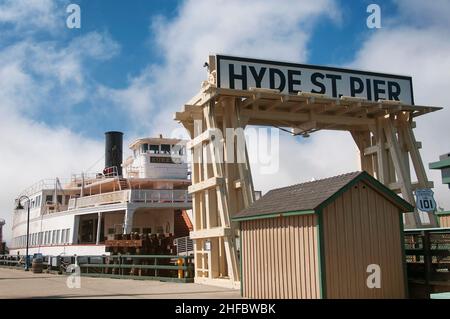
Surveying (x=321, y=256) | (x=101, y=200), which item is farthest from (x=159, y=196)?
(x=321, y=256)

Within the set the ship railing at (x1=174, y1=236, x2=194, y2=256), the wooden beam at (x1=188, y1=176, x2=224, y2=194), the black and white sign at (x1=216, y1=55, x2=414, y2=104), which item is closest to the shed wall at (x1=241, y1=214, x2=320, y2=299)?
the wooden beam at (x1=188, y1=176, x2=224, y2=194)

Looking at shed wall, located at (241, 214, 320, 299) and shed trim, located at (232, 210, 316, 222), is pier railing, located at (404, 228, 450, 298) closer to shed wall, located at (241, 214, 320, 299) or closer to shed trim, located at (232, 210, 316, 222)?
shed wall, located at (241, 214, 320, 299)

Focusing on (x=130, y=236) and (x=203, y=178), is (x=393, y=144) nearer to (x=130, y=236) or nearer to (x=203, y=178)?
(x=203, y=178)

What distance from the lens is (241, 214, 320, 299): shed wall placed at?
391 inches

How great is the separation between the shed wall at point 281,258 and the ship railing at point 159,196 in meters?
16.9

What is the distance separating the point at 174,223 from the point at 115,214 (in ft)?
14.8

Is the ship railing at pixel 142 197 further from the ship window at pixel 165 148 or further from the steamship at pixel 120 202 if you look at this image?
the ship window at pixel 165 148

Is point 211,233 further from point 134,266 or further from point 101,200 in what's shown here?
point 101,200

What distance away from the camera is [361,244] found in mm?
10125

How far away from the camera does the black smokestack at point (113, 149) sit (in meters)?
37.8

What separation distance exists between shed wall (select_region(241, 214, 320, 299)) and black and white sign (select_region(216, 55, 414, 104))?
5.43 m

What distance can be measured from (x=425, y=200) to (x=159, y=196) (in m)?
15.8
